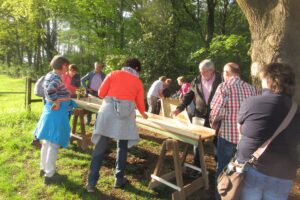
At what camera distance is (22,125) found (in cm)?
804

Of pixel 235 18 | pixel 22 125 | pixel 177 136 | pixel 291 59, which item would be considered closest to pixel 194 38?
pixel 235 18

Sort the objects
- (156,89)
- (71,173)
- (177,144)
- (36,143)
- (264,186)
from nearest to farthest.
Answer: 1. (264,186)
2. (177,144)
3. (71,173)
4. (36,143)
5. (156,89)

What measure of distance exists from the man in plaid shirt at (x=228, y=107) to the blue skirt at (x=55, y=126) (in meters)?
2.25

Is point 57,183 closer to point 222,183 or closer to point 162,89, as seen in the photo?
point 222,183

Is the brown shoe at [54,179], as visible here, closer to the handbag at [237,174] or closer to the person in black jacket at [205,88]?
the person in black jacket at [205,88]

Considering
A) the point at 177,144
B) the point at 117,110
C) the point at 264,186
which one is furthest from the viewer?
the point at 117,110

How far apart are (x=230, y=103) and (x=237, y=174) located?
3.78 ft

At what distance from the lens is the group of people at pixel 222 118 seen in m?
2.51

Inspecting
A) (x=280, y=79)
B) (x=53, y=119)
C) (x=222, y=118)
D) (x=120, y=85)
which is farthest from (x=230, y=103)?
(x=53, y=119)

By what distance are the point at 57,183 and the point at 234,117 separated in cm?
282

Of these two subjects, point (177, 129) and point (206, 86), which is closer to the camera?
point (177, 129)

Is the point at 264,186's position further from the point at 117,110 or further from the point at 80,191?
the point at 80,191

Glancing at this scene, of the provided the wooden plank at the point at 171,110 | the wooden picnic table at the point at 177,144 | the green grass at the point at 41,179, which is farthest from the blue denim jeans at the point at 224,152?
the green grass at the point at 41,179

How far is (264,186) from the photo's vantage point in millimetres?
2598
